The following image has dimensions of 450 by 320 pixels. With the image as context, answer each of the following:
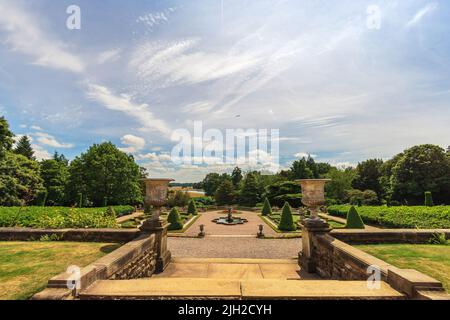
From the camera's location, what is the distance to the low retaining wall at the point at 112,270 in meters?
3.00

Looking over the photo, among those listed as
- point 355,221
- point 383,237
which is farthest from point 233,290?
point 355,221

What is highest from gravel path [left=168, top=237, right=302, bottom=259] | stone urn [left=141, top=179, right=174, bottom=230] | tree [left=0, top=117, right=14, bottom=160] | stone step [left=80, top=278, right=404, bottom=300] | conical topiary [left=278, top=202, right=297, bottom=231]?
tree [left=0, top=117, right=14, bottom=160]

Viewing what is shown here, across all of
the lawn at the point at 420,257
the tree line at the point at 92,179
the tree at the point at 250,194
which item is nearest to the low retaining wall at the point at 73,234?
the lawn at the point at 420,257

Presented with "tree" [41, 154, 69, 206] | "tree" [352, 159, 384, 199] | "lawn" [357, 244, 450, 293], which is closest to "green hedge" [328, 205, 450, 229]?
"lawn" [357, 244, 450, 293]

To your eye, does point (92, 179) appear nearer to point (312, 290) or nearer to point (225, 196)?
point (225, 196)

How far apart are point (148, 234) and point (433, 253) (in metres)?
7.29

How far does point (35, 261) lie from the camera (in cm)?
526

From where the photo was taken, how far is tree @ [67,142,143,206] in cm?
2912

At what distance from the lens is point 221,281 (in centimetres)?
354

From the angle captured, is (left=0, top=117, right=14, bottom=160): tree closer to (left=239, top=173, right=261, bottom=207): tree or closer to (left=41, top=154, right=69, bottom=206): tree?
(left=41, top=154, right=69, bottom=206): tree

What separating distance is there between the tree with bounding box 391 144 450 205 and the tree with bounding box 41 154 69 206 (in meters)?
45.5

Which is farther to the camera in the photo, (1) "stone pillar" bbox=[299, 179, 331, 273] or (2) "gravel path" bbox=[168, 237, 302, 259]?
(2) "gravel path" bbox=[168, 237, 302, 259]
